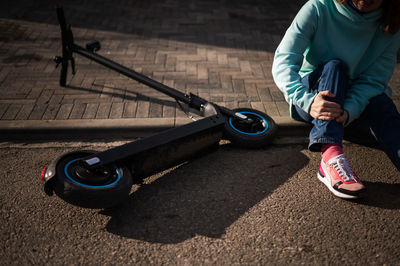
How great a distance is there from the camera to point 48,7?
5879 millimetres

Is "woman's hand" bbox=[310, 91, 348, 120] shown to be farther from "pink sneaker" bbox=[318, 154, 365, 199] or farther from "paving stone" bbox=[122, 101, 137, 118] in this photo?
"paving stone" bbox=[122, 101, 137, 118]

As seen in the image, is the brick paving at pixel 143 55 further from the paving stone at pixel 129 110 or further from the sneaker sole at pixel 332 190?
the sneaker sole at pixel 332 190

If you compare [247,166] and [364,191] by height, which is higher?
[364,191]

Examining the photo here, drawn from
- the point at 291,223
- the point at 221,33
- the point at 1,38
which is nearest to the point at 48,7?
the point at 1,38

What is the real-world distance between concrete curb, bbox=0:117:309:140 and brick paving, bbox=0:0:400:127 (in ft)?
0.35

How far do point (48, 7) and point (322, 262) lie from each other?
579 cm

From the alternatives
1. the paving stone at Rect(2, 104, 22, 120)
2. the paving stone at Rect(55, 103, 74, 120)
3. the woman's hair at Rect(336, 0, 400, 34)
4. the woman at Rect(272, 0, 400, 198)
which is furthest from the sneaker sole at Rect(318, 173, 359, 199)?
the paving stone at Rect(2, 104, 22, 120)

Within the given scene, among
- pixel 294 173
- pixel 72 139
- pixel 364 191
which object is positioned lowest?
pixel 72 139

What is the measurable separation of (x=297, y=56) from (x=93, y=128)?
5.72 ft

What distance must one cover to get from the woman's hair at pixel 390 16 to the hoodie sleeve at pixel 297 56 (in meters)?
0.23

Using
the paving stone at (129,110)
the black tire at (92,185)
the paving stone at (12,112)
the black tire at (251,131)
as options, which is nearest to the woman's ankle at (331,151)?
the black tire at (251,131)

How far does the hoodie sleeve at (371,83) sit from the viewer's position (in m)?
2.55

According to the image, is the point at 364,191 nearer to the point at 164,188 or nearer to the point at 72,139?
the point at 164,188

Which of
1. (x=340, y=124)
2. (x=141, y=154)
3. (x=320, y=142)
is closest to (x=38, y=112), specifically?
(x=141, y=154)
